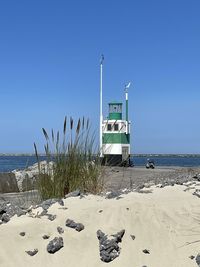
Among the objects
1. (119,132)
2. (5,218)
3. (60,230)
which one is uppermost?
(119,132)

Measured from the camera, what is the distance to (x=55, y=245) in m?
6.04

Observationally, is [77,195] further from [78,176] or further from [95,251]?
[95,251]

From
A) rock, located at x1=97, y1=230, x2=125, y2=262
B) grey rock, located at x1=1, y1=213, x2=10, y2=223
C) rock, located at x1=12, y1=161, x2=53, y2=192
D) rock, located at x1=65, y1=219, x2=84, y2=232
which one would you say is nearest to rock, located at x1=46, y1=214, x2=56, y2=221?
rock, located at x1=65, y1=219, x2=84, y2=232

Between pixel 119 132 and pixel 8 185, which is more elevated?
pixel 119 132

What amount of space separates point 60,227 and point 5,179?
424 inches

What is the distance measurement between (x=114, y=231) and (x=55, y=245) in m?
0.72

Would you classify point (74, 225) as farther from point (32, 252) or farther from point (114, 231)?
point (32, 252)

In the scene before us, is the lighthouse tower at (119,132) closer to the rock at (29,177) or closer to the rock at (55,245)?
the rock at (29,177)

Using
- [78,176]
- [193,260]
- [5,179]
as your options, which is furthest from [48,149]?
[5,179]

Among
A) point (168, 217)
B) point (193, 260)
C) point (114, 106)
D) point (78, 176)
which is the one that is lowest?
point (193, 260)

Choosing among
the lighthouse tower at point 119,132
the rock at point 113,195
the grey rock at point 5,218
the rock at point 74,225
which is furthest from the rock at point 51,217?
the lighthouse tower at point 119,132

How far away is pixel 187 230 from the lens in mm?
6395

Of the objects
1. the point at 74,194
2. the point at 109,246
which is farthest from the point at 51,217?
the point at 109,246

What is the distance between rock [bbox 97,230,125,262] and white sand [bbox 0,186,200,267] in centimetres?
5
